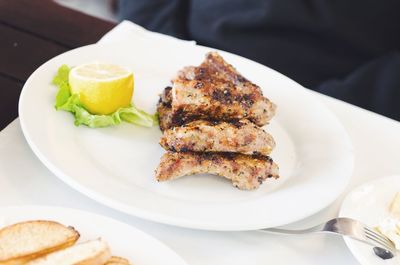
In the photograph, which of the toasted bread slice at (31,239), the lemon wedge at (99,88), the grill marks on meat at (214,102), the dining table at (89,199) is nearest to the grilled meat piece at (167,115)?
the grill marks on meat at (214,102)

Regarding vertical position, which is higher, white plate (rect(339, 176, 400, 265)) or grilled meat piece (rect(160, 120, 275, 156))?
grilled meat piece (rect(160, 120, 275, 156))

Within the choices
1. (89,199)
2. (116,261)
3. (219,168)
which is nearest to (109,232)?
(116,261)

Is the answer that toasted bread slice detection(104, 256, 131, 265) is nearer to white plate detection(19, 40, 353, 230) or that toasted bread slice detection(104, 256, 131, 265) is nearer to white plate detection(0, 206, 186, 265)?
white plate detection(0, 206, 186, 265)

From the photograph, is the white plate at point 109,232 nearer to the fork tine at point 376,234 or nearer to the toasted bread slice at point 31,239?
the toasted bread slice at point 31,239

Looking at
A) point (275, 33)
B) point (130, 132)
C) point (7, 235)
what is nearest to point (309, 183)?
point (130, 132)

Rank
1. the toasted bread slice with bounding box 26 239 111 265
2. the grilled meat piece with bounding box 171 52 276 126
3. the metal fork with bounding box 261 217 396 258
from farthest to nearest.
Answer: the grilled meat piece with bounding box 171 52 276 126
the metal fork with bounding box 261 217 396 258
the toasted bread slice with bounding box 26 239 111 265

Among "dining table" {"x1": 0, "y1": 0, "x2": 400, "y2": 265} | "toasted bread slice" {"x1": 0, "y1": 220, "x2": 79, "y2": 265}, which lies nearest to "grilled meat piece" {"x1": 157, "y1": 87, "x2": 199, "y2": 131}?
"dining table" {"x1": 0, "y1": 0, "x2": 400, "y2": 265}

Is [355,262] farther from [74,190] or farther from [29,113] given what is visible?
[29,113]
